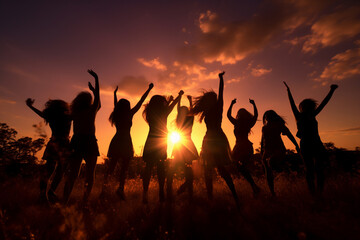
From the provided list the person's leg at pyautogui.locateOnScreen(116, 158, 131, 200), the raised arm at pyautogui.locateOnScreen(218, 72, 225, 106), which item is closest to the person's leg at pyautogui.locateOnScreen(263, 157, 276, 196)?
the raised arm at pyautogui.locateOnScreen(218, 72, 225, 106)

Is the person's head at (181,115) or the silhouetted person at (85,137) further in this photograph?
the person's head at (181,115)

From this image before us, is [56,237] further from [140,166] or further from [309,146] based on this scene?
[140,166]

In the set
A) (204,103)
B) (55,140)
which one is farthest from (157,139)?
(55,140)

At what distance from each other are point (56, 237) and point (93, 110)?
2532 millimetres

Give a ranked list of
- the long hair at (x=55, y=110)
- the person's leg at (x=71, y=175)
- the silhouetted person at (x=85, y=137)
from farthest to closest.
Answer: the long hair at (x=55, y=110) → the silhouetted person at (x=85, y=137) → the person's leg at (x=71, y=175)

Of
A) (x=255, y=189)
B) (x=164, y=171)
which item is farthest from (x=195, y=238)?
(x=255, y=189)

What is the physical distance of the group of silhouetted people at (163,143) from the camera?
4039 mm

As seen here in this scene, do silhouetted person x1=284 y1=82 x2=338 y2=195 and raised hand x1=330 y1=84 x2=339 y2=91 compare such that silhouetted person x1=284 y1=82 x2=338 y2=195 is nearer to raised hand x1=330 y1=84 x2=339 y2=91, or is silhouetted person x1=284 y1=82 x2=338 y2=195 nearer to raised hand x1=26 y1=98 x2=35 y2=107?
raised hand x1=330 y1=84 x2=339 y2=91

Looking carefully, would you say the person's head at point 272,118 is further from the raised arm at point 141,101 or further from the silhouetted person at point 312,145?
the raised arm at point 141,101

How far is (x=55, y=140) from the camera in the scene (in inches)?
170

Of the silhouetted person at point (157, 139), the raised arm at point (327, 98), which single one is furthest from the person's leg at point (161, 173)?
the raised arm at point (327, 98)

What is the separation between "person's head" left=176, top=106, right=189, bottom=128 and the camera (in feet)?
16.7

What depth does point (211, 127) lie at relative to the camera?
4.54 m

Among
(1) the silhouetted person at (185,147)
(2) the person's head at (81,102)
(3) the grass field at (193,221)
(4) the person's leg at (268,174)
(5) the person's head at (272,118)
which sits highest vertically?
(2) the person's head at (81,102)
